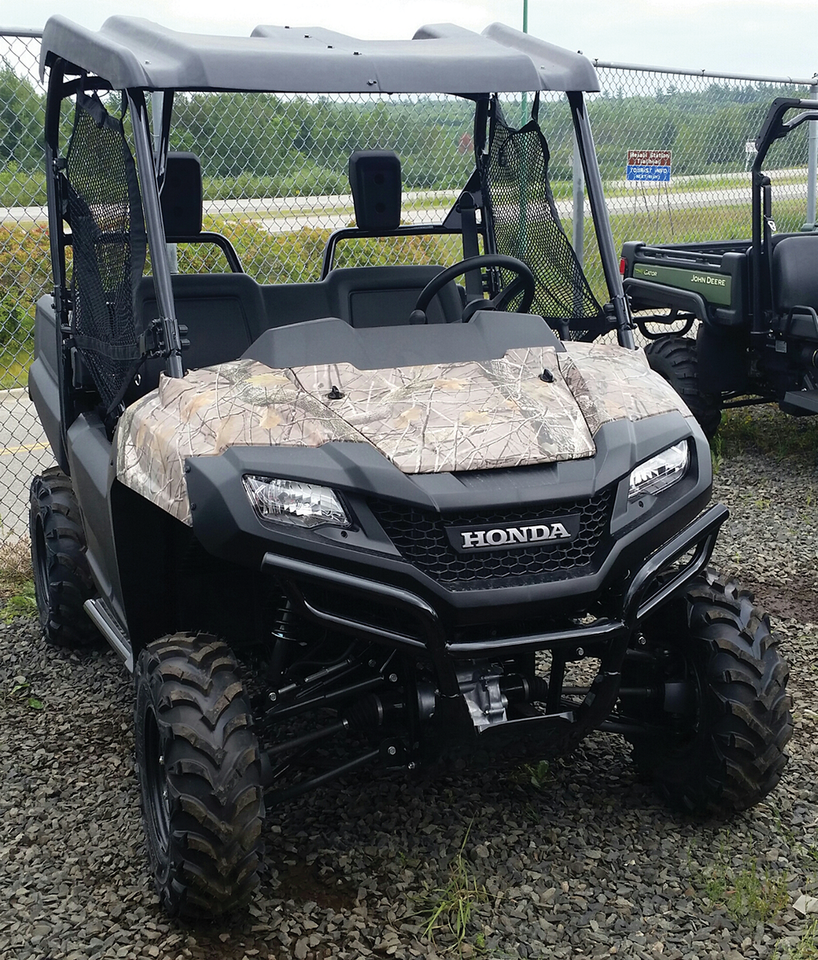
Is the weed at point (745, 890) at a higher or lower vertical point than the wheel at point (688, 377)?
higher

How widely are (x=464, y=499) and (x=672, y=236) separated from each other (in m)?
9.30

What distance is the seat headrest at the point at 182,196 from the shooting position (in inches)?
142

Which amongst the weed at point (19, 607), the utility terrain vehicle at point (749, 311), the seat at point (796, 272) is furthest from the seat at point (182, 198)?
the seat at point (796, 272)

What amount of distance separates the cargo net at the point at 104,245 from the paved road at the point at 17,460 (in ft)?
7.17

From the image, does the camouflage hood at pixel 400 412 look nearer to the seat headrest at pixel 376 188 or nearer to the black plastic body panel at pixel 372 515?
the black plastic body panel at pixel 372 515

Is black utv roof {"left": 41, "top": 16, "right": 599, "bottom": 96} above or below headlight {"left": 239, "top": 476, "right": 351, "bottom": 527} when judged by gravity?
above

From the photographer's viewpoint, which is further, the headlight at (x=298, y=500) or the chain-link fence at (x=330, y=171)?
the chain-link fence at (x=330, y=171)

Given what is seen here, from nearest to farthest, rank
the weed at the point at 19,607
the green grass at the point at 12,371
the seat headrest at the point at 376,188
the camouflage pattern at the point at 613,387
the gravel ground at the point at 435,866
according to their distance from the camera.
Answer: the gravel ground at the point at 435,866 → the camouflage pattern at the point at 613,387 → the seat headrest at the point at 376,188 → the weed at the point at 19,607 → the green grass at the point at 12,371

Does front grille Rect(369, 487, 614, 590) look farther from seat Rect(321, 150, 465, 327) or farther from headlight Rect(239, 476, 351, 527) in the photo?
seat Rect(321, 150, 465, 327)

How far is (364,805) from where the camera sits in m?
3.13

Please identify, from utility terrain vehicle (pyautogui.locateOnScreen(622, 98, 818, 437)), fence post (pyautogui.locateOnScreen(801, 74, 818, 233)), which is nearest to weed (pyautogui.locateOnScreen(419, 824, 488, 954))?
utility terrain vehicle (pyautogui.locateOnScreen(622, 98, 818, 437))

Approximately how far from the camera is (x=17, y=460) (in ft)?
20.7

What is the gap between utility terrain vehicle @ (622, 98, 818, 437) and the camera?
632cm

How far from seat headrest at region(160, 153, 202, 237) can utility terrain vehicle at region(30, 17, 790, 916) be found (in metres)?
0.03
